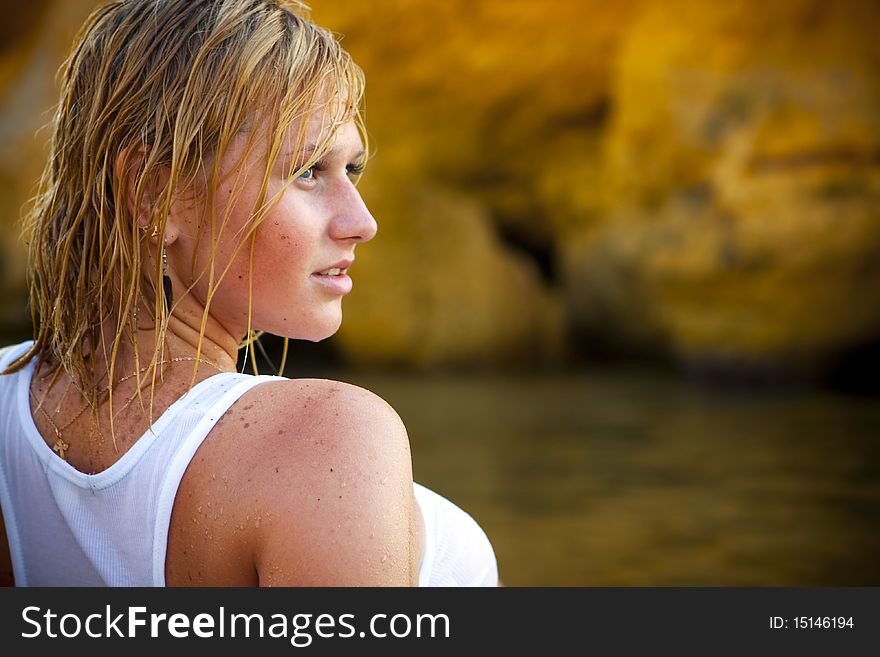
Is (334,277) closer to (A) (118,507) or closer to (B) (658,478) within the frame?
(A) (118,507)

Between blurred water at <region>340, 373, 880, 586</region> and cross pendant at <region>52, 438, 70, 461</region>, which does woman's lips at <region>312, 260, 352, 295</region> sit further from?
blurred water at <region>340, 373, 880, 586</region>

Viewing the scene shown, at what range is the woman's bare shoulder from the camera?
667mm

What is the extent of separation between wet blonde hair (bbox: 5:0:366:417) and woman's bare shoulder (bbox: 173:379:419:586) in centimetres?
10

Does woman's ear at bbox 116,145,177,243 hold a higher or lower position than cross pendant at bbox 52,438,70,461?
higher

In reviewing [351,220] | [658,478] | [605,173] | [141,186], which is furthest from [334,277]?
[605,173]

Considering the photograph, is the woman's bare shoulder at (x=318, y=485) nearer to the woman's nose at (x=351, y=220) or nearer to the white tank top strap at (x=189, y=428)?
the white tank top strap at (x=189, y=428)

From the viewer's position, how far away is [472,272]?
6.14 metres

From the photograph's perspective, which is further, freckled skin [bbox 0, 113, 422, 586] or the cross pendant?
the cross pendant

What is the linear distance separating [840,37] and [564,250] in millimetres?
1978

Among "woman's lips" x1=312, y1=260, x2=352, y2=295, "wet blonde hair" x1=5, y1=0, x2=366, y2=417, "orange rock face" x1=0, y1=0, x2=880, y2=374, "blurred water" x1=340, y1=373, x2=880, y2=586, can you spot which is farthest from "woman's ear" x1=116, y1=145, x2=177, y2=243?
"orange rock face" x1=0, y1=0, x2=880, y2=374

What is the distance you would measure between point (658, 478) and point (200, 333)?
335 cm

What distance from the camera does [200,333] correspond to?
31.7 inches

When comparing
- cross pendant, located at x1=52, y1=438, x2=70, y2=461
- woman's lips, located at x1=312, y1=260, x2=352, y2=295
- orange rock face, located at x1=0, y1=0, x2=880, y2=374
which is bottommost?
cross pendant, located at x1=52, y1=438, x2=70, y2=461

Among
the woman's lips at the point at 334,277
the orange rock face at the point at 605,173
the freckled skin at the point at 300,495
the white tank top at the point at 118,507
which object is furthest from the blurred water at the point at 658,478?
the freckled skin at the point at 300,495
